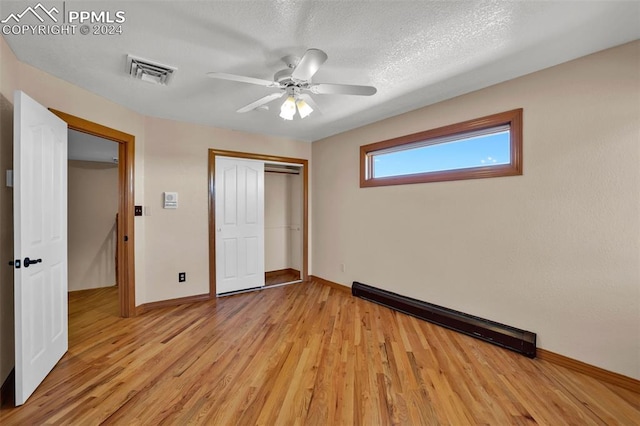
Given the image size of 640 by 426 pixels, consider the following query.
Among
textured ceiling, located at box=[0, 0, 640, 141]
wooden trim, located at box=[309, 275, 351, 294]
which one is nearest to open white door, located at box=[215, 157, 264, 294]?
wooden trim, located at box=[309, 275, 351, 294]

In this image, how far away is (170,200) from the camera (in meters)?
3.60

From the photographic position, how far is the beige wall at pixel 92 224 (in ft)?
14.7

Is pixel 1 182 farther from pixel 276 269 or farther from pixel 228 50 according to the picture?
pixel 276 269

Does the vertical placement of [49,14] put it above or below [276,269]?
above

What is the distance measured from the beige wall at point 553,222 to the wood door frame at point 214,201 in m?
1.92

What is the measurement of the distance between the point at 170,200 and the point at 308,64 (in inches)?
108

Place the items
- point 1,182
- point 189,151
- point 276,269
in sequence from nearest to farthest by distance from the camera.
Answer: point 1,182 < point 189,151 < point 276,269

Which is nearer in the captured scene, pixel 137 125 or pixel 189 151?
pixel 137 125

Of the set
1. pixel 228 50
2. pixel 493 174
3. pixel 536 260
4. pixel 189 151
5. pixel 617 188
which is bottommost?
pixel 536 260

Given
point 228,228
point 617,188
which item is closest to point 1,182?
point 228,228

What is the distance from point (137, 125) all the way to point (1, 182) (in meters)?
1.67

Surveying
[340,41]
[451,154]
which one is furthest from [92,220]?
[451,154]

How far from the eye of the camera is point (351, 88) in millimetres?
2008

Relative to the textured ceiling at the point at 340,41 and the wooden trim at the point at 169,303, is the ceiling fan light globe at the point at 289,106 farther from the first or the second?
the wooden trim at the point at 169,303
